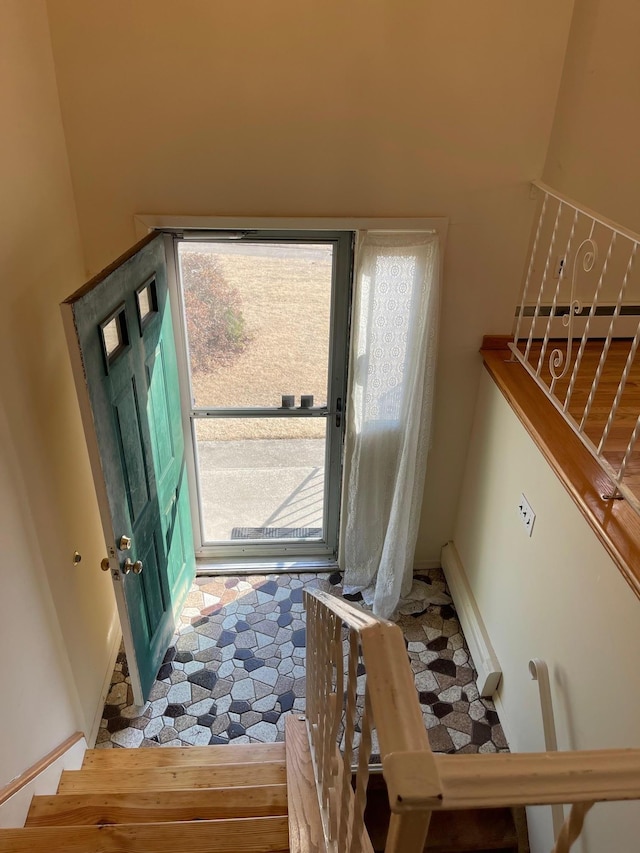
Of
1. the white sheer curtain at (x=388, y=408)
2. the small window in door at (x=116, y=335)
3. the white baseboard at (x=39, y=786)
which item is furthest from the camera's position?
the white sheer curtain at (x=388, y=408)

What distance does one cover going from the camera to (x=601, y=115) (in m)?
2.60

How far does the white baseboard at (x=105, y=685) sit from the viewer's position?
2.64 metres

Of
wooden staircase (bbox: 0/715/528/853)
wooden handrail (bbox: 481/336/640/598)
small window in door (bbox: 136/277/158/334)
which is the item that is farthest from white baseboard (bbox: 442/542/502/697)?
small window in door (bbox: 136/277/158/334)

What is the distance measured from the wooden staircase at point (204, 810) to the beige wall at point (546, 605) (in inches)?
23.1

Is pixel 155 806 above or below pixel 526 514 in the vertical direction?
below

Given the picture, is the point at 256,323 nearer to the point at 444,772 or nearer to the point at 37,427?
the point at 37,427

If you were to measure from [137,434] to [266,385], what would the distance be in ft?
2.96

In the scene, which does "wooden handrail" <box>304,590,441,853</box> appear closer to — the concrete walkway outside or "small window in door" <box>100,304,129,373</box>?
"small window in door" <box>100,304,129,373</box>

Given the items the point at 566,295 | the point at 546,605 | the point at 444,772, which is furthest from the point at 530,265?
the point at 444,772

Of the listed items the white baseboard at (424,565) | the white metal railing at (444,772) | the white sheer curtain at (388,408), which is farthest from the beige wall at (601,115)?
the white metal railing at (444,772)

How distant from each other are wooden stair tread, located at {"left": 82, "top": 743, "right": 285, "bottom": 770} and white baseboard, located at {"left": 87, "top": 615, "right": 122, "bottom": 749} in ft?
0.42

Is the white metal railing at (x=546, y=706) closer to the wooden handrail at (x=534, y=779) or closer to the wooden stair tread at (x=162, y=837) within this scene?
the wooden stair tread at (x=162, y=837)

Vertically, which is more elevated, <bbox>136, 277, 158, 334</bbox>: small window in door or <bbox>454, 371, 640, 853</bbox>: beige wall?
<bbox>136, 277, 158, 334</bbox>: small window in door

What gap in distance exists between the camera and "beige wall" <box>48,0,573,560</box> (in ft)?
7.44
